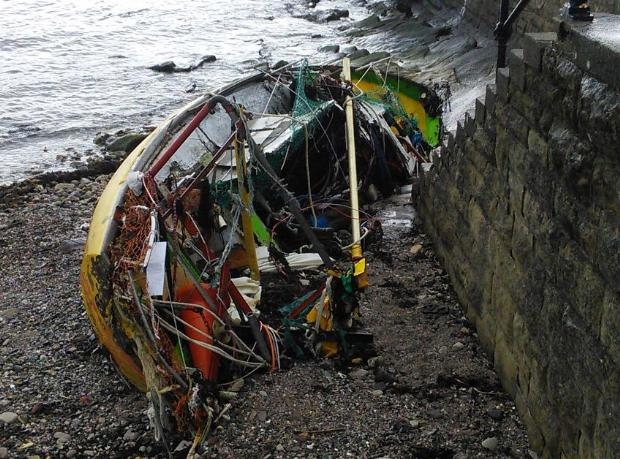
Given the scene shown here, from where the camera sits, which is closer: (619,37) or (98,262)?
(619,37)

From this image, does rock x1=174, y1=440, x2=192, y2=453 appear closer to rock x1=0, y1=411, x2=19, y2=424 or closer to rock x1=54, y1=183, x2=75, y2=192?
rock x1=0, y1=411, x2=19, y2=424

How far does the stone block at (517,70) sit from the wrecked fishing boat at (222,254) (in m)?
1.79

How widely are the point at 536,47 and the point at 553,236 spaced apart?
3.61ft

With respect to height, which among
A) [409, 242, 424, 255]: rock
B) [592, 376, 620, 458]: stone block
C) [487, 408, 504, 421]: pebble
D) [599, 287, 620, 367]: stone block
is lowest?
[409, 242, 424, 255]: rock

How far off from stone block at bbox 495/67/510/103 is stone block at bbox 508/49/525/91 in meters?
0.11

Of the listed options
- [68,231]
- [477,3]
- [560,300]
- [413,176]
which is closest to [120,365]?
[560,300]

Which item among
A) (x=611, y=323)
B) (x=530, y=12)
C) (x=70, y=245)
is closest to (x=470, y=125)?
(x=611, y=323)

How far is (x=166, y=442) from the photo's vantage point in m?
4.57

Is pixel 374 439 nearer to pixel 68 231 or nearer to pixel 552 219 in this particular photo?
pixel 552 219

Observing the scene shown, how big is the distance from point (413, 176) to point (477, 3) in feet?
28.1

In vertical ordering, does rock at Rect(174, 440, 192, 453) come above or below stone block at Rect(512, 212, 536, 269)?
below

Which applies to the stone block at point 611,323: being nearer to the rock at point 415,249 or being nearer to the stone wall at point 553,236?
the stone wall at point 553,236

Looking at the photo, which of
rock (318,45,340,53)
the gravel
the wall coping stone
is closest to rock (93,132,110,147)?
the gravel

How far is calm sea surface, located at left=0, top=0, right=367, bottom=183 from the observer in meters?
16.5
